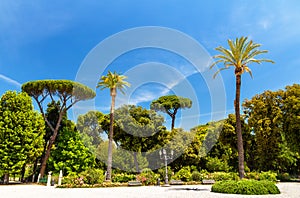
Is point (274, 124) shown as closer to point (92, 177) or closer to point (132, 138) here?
point (132, 138)

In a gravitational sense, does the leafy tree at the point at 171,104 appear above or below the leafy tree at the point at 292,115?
above

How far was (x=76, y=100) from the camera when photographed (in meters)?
32.0

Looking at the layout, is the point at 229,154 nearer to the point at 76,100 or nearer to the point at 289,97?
the point at 289,97

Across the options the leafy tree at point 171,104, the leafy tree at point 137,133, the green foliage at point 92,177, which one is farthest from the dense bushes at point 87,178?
the leafy tree at point 171,104

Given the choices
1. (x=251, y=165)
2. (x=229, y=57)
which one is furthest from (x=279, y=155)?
(x=229, y=57)

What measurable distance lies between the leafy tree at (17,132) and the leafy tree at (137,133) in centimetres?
993

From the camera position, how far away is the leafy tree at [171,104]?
1822 inches

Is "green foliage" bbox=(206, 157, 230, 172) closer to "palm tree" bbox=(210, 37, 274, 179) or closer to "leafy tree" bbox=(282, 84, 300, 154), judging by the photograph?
"leafy tree" bbox=(282, 84, 300, 154)

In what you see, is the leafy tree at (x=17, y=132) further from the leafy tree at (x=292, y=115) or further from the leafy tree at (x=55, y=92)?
the leafy tree at (x=292, y=115)

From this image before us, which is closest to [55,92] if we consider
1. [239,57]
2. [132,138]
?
[132,138]

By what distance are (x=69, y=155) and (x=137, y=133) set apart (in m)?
8.70

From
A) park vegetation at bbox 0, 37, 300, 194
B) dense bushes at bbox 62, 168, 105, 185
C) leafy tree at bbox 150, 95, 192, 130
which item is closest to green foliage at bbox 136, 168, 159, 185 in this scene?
park vegetation at bbox 0, 37, 300, 194

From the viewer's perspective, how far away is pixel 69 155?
3016 centimetres

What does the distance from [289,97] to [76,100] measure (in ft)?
80.0
